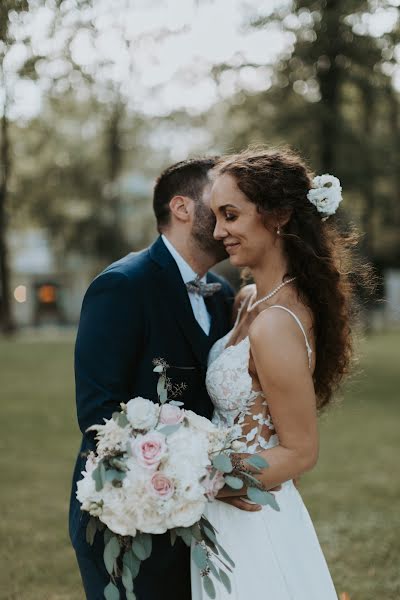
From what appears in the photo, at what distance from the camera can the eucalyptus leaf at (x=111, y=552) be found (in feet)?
7.95

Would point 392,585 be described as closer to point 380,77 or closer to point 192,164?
point 192,164

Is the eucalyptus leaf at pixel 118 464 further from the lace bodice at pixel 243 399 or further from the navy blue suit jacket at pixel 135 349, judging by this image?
the lace bodice at pixel 243 399

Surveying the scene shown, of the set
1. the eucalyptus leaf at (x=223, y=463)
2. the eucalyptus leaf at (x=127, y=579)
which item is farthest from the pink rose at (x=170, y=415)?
the eucalyptus leaf at (x=127, y=579)

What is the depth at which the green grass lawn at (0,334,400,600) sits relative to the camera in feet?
18.0

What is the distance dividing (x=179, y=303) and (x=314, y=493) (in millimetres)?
5070

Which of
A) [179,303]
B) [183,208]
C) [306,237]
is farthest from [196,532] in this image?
[183,208]

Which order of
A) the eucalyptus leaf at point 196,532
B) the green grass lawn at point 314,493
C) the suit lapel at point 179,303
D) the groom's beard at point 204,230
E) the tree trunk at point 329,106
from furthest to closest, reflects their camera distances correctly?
the tree trunk at point 329,106
the green grass lawn at point 314,493
the groom's beard at point 204,230
the suit lapel at point 179,303
the eucalyptus leaf at point 196,532

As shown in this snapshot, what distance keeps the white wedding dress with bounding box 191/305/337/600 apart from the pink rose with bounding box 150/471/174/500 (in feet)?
2.52

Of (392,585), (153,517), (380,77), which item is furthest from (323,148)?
(153,517)

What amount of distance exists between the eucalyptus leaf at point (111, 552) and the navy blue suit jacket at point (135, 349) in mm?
482

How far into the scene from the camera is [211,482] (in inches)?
95.8

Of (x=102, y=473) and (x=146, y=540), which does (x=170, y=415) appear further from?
(x=146, y=540)

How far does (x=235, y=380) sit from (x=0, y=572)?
358 cm

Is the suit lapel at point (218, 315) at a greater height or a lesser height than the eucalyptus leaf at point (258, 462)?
greater
